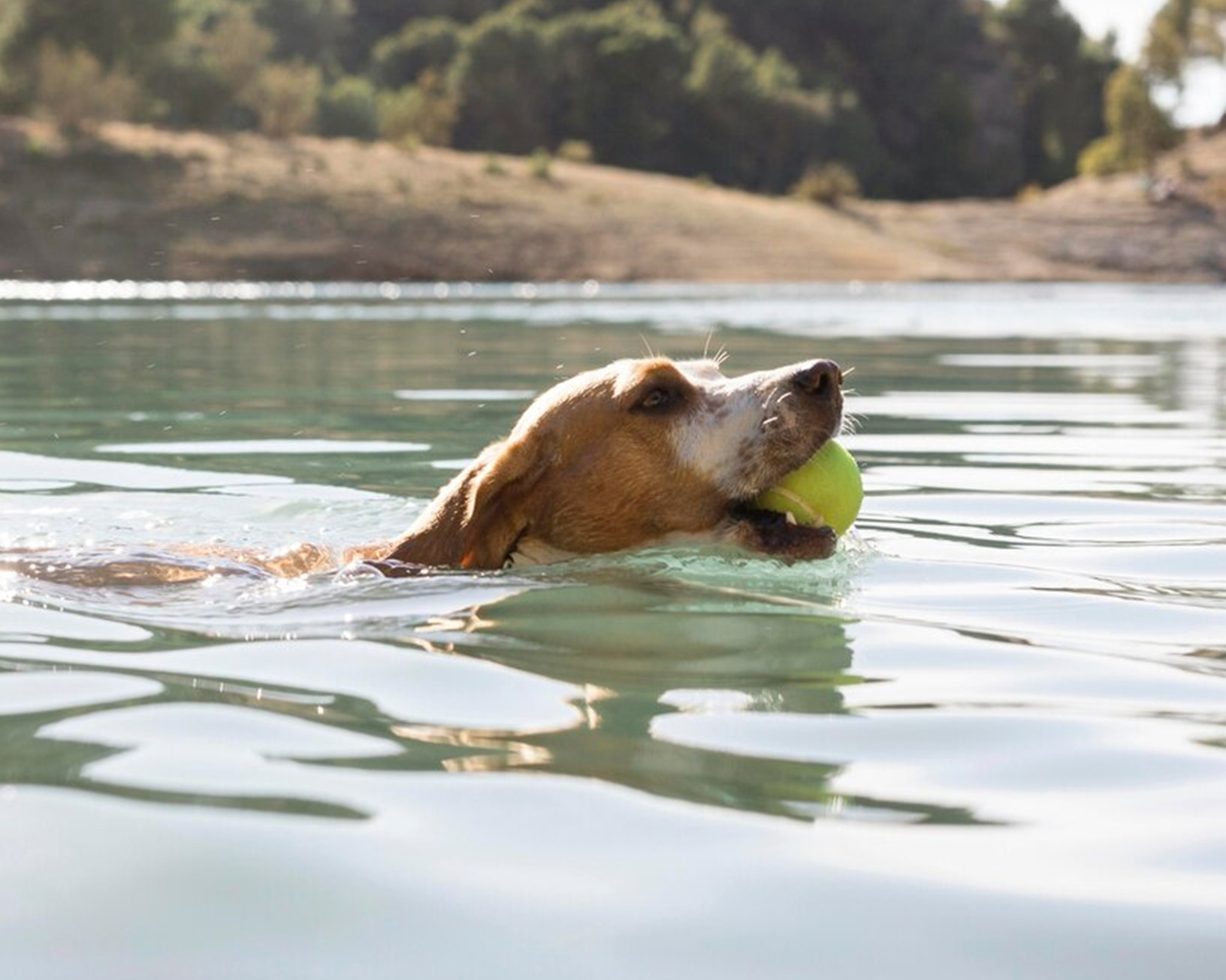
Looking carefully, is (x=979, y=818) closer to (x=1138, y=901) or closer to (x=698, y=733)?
(x=1138, y=901)

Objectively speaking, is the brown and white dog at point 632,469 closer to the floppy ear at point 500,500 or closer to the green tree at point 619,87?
the floppy ear at point 500,500

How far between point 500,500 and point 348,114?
195ft

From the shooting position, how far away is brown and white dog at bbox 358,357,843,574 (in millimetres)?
6145

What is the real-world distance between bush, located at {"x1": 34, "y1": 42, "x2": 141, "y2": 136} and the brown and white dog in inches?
1737

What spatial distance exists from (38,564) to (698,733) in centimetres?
297

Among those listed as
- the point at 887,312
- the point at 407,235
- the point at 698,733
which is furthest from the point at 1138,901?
the point at 407,235

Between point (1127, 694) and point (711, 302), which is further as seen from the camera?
point (711, 302)

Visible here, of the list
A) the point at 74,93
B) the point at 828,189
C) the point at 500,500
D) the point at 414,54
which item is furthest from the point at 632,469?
the point at 414,54

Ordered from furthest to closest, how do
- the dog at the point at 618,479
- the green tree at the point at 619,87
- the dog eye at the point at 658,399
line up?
the green tree at the point at 619,87 < the dog eye at the point at 658,399 < the dog at the point at 618,479

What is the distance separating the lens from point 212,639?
5168mm

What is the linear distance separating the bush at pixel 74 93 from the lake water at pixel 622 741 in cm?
4078

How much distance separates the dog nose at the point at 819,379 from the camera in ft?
20.0

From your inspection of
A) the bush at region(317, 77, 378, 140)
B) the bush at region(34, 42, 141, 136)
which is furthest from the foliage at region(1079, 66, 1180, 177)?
the bush at region(34, 42, 141, 136)

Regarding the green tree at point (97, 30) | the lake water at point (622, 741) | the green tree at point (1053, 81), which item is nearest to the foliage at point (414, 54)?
the green tree at point (1053, 81)
